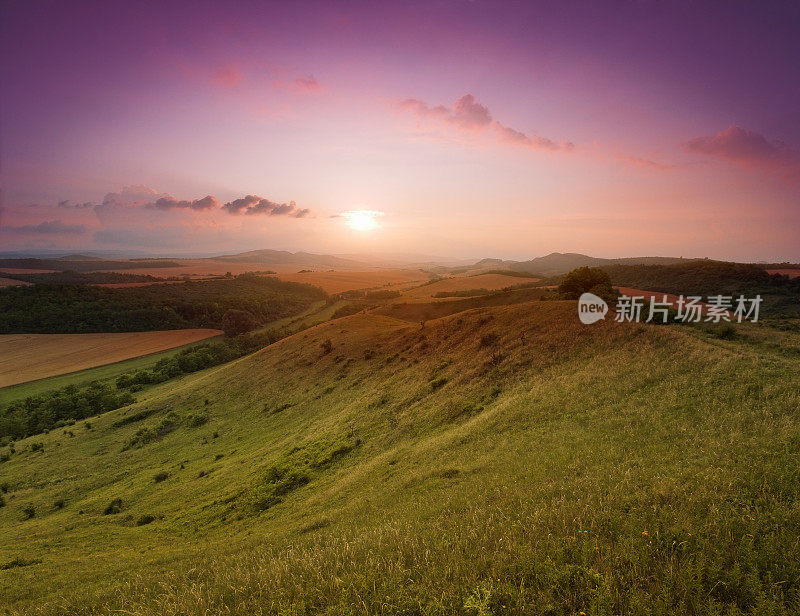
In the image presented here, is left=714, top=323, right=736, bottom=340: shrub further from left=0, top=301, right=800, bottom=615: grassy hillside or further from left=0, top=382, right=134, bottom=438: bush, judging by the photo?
left=0, top=382, right=134, bottom=438: bush

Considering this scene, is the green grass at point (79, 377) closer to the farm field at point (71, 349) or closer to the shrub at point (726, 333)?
the farm field at point (71, 349)

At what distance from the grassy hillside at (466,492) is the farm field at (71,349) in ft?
210

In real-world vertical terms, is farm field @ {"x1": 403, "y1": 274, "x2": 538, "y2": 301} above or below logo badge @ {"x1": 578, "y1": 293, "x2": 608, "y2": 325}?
above

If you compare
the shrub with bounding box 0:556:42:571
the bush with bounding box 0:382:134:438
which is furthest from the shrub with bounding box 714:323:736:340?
the bush with bounding box 0:382:134:438

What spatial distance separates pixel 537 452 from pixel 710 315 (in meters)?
29.2

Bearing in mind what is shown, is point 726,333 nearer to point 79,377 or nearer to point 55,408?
point 55,408

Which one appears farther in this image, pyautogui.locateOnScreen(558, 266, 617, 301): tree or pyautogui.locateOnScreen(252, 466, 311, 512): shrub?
pyautogui.locateOnScreen(558, 266, 617, 301): tree

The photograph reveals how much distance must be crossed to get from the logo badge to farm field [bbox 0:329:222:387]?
Answer: 118 metres

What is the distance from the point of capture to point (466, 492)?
485 inches

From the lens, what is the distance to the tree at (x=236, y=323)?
4953 inches

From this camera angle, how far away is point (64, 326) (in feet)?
396

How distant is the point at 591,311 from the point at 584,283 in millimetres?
17155

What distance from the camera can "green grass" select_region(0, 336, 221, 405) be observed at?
76.2 meters

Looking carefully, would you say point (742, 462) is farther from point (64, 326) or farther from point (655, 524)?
point (64, 326)
